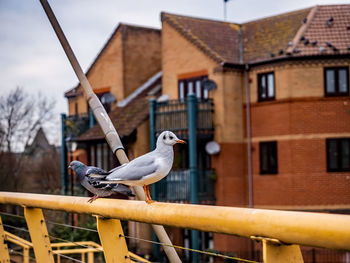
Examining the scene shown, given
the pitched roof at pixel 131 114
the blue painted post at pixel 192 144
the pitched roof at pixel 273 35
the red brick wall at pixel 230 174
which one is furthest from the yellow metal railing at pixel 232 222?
the pitched roof at pixel 131 114

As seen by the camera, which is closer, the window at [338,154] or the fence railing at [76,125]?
the window at [338,154]

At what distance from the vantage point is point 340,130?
22328 millimetres

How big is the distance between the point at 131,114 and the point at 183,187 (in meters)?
5.11

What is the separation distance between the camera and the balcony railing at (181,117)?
906 inches

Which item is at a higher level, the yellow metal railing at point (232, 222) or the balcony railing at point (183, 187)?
the yellow metal railing at point (232, 222)

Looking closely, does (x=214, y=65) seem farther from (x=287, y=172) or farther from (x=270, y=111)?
(x=287, y=172)

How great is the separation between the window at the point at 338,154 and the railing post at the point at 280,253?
2101cm

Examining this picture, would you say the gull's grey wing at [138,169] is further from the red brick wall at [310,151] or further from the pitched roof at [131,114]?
the pitched roof at [131,114]

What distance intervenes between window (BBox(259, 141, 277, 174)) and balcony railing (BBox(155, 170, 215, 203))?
7.04ft

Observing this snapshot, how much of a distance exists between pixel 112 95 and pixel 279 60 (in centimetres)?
942

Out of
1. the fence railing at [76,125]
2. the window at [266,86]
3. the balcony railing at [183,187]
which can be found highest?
the window at [266,86]

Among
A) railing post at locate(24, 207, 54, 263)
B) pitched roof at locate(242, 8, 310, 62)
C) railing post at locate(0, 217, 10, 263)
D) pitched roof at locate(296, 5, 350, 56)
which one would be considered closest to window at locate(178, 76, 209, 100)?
Result: pitched roof at locate(242, 8, 310, 62)

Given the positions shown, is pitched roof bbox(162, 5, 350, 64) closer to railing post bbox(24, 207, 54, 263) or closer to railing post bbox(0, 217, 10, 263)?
railing post bbox(0, 217, 10, 263)

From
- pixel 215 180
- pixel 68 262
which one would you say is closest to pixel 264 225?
pixel 68 262
